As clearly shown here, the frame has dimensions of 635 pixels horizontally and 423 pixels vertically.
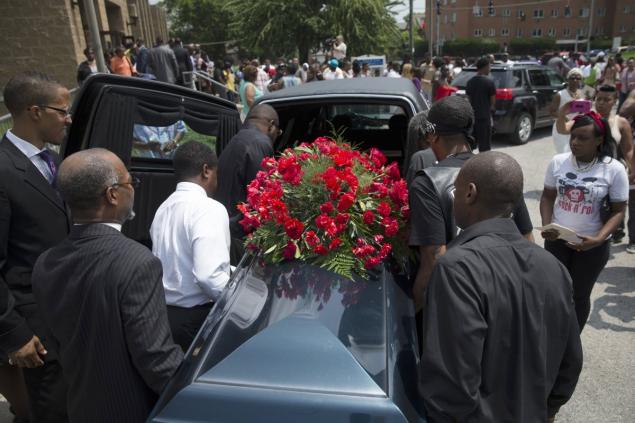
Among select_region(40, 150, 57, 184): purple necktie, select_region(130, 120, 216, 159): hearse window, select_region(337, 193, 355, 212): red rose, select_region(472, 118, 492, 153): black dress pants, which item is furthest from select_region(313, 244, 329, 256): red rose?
select_region(472, 118, 492, 153): black dress pants

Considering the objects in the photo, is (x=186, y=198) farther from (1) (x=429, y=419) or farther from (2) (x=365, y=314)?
(1) (x=429, y=419)

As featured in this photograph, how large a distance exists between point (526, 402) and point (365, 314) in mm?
701

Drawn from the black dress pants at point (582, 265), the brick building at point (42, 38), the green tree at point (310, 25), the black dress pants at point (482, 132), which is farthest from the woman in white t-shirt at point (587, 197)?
the green tree at point (310, 25)

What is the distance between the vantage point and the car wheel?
11508 millimetres

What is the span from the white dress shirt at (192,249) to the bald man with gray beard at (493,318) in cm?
115

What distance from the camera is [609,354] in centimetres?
379

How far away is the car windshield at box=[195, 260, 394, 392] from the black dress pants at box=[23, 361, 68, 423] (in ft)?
3.68

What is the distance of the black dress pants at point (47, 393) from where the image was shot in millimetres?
2609

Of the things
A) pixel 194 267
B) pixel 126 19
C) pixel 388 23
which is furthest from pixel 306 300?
pixel 388 23

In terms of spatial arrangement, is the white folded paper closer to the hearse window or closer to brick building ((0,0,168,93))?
the hearse window

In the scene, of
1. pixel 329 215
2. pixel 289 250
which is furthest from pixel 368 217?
pixel 289 250

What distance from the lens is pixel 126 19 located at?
2373 cm

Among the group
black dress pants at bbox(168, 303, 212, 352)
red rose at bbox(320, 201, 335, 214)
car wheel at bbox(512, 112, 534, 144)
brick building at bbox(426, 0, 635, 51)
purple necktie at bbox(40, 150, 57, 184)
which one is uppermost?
brick building at bbox(426, 0, 635, 51)

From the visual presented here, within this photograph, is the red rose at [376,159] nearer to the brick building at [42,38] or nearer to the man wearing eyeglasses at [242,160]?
the man wearing eyeglasses at [242,160]
